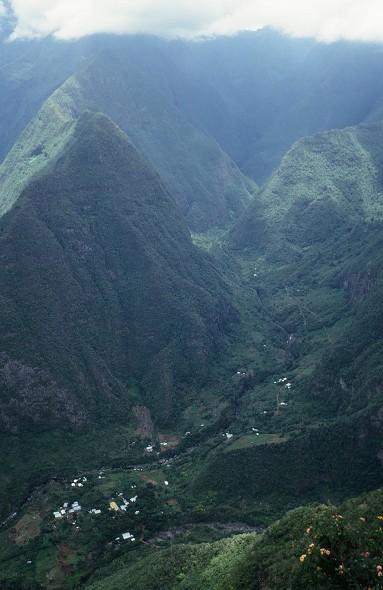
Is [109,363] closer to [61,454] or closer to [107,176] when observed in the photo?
[61,454]

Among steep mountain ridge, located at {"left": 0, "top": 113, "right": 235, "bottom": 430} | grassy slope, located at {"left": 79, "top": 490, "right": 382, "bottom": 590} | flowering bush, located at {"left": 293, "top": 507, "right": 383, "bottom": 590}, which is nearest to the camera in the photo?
flowering bush, located at {"left": 293, "top": 507, "right": 383, "bottom": 590}

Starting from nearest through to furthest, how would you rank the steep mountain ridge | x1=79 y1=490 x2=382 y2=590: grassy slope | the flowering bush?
1. the flowering bush
2. x1=79 y1=490 x2=382 y2=590: grassy slope
3. the steep mountain ridge

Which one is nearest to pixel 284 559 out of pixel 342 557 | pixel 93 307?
pixel 342 557

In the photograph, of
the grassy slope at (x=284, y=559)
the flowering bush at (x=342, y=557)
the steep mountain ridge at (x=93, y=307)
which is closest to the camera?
the flowering bush at (x=342, y=557)

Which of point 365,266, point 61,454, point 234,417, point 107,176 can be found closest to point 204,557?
point 61,454

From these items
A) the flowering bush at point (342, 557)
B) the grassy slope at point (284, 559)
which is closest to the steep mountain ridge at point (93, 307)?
the grassy slope at point (284, 559)

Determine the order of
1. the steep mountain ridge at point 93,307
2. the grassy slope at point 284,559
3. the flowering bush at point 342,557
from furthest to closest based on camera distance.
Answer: the steep mountain ridge at point 93,307 < the grassy slope at point 284,559 < the flowering bush at point 342,557

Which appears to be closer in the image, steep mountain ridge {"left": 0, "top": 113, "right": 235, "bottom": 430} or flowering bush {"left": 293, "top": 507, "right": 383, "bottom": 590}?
flowering bush {"left": 293, "top": 507, "right": 383, "bottom": 590}

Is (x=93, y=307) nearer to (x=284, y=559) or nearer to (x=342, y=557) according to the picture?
(x=284, y=559)

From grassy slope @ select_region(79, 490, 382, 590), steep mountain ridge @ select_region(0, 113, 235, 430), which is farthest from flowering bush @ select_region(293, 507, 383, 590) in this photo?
steep mountain ridge @ select_region(0, 113, 235, 430)

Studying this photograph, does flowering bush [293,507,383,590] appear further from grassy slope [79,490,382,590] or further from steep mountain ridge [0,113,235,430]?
steep mountain ridge [0,113,235,430]

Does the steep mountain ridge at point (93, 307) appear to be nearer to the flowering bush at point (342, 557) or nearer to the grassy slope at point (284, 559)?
the grassy slope at point (284, 559)
